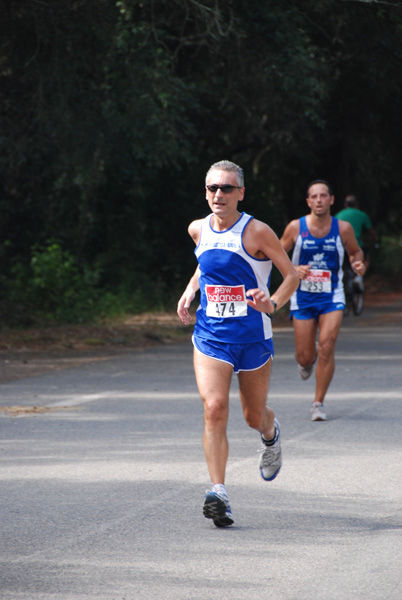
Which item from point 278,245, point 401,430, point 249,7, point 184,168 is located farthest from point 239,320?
point 184,168

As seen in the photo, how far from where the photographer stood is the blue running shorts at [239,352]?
20.8ft

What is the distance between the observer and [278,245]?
Answer: 636 cm

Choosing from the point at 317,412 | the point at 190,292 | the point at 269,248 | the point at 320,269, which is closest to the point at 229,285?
the point at 269,248

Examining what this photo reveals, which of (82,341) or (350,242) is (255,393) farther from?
(82,341)

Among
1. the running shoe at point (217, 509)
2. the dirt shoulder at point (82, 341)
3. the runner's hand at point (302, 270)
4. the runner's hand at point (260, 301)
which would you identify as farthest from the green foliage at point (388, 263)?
the running shoe at point (217, 509)

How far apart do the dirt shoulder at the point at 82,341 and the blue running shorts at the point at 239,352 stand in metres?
6.60

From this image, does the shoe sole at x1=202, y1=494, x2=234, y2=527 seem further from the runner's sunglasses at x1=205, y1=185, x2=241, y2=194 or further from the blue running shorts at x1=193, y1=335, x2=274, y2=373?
the runner's sunglasses at x1=205, y1=185, x2=241, y2=194

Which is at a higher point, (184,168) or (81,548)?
(184,168)

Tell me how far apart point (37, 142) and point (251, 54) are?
3.52 metres

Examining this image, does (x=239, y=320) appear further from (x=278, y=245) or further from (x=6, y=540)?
(x=6, y=540)

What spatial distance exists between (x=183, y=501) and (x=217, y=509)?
768 millimetres

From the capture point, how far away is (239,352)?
21.0 feet

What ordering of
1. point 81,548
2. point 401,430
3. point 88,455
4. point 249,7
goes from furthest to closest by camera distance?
point 249,7 → point 401,430 → point 88,455 → point 81,548

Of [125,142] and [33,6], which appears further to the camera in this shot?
[125,142]
